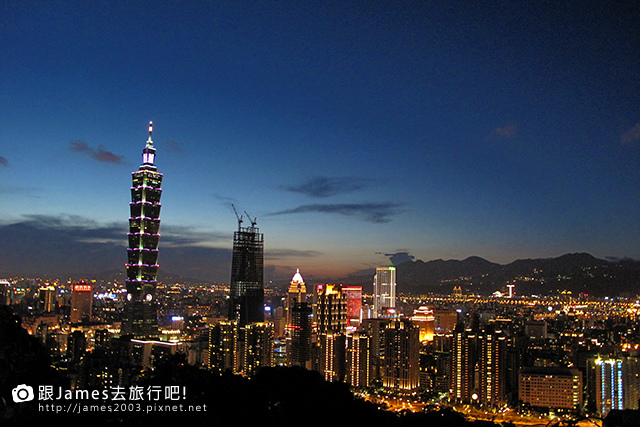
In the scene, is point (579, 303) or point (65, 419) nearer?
point (65, 419)

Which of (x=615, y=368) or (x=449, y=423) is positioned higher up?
(x=449, y=423)

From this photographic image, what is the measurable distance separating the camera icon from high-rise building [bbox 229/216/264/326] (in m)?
29.0

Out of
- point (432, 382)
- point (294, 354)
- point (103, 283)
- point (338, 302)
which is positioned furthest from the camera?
point (103, 283)

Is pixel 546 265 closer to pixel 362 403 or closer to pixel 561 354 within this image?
pixel 561 354

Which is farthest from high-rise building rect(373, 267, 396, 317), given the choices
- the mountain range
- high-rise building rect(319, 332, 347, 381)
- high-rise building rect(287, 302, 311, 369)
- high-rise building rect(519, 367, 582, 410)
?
high-rise building rect(519, 367, 582, 410)

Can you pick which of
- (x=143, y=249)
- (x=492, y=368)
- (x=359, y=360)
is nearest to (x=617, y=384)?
(x=492, y=368)

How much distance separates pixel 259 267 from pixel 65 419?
107ft

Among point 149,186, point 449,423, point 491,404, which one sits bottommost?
point 491,404

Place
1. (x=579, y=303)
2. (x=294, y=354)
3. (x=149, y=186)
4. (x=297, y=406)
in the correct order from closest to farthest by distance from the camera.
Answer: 1. (x=297, y=406)
2. (x=294, y=354)
3. (x=149, y=186)
4. (x=579, y=303)

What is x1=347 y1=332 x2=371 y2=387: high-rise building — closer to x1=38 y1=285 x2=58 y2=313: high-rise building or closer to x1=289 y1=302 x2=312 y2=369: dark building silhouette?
x1=289 y1=302 x2=312 y2=369: dark building silhouette

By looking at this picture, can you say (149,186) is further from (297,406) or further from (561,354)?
(297,406)

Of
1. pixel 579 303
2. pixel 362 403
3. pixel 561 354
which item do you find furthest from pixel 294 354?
pixel 579 303

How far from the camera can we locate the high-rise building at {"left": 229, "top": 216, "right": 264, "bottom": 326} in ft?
111

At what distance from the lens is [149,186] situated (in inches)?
1395
